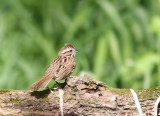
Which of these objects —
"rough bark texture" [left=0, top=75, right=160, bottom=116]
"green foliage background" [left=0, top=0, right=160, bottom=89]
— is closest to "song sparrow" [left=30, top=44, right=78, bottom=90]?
"rough bark texture" [left=0, top=75, right=160, bottom=116]

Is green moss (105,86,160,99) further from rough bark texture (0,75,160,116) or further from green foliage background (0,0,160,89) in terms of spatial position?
green foliage background (0,0,160,89)

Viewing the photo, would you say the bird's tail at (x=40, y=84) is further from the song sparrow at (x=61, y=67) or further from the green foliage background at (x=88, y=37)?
the green foliage background at (x=88, y=37)

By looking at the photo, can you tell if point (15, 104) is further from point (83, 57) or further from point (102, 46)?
point (102, 46)

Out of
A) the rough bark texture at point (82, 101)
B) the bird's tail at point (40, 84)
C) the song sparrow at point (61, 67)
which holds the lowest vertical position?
the rough bark texture at point (82, 101)

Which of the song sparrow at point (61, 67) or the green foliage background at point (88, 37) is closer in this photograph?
the song sparrow at point (61, 67)

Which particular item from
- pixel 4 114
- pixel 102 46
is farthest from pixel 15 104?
pixel 102 46

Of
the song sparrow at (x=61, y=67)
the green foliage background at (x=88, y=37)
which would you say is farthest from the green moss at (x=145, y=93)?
the green foliage background at (x=88, y=37)

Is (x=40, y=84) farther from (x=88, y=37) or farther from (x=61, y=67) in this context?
(x=88, y=37)
